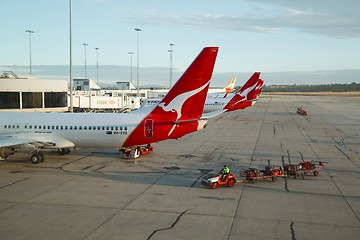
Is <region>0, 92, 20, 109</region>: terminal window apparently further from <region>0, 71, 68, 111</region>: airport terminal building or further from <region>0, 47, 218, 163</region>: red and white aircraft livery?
<region>0, 47, 218, 163</region>: red and white aircraft livery

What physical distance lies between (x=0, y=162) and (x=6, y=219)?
13.3m

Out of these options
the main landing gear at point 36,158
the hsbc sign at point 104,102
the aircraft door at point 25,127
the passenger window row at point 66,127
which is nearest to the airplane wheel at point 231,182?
the passenger window row at point 66,127

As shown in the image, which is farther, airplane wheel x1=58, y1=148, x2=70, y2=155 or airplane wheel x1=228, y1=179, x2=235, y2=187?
airplane wheel x1=58, y1=148, x2=70, y2=155

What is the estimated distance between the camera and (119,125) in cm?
2678

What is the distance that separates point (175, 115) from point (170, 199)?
913 cm

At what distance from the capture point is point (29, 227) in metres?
14.5

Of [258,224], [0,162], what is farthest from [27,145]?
[258,224]

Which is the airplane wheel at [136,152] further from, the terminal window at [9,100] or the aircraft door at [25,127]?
the terminal window at [9,100]

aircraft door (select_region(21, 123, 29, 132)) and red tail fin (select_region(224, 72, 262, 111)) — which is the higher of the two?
red tail fin (select_region(224, 72, 262, 111))

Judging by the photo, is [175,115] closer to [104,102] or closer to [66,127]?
[66,127]

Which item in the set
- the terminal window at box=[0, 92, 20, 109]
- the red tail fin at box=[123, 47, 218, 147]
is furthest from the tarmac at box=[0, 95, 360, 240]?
the terminal window at box=[0, 92, 20, 109]

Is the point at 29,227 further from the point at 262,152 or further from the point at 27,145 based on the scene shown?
Result: the point at 262,152

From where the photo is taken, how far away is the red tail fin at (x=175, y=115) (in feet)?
84.6

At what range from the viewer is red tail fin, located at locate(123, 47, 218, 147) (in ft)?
84.6
